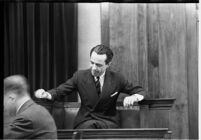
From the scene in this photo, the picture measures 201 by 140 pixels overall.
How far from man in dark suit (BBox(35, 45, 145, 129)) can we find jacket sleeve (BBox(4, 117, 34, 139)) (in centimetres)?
130

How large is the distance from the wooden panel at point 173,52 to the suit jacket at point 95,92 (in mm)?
492

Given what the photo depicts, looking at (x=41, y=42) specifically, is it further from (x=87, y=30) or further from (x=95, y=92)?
(x=95, y=92)

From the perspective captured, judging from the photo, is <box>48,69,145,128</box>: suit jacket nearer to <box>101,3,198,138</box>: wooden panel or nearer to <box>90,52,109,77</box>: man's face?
<box>90,52,109,77</box>: man's face

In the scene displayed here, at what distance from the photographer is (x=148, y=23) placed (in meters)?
6.46

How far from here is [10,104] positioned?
15.7 feet

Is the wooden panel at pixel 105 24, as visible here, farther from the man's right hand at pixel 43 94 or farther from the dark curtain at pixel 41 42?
the man's right hand at pixel 43 94

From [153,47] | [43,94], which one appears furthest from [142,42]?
[43,94]

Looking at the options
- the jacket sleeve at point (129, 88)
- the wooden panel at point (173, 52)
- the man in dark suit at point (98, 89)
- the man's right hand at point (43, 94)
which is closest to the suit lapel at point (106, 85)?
the man in dark suit at point (98, 89)

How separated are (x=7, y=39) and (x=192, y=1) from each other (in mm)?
1793

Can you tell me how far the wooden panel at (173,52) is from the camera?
6.36m

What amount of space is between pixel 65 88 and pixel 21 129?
4.86ft

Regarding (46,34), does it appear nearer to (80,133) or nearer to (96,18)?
(96,18)

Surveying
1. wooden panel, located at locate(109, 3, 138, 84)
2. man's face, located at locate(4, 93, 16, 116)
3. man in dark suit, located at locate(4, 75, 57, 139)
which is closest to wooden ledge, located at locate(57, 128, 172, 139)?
man in dark suit, located at locate(4, 75, 57, 139)

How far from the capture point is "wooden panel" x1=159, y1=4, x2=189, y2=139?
6.36 metres
